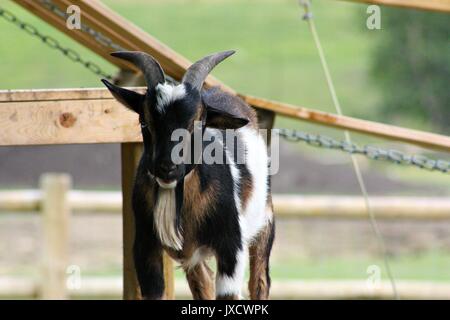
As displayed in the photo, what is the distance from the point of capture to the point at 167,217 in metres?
5.17

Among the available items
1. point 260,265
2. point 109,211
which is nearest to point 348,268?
point 109,211

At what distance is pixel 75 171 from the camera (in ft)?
56.4

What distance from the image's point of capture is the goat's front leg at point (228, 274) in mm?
5387

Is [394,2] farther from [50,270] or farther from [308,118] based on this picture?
[50,270]

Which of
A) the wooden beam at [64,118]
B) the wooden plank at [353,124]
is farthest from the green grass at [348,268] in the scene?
the wooden beam at [64,118]

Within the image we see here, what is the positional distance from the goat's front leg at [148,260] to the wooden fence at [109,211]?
16.7 feet

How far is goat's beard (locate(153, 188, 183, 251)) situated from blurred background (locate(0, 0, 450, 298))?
5.42 metres

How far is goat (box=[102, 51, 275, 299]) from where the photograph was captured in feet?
16.2

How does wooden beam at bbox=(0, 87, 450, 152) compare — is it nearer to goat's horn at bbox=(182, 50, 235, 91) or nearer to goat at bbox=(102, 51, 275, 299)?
goat at bbox=(102, 51, 275, 299)

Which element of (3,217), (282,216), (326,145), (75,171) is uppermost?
(75,171)

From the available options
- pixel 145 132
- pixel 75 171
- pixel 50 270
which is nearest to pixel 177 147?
pixel 145 132

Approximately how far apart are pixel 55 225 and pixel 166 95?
6.12 m

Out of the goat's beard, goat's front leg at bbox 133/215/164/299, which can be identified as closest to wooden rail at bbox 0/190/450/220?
goat's front leg at bbox 133/215/164/299
